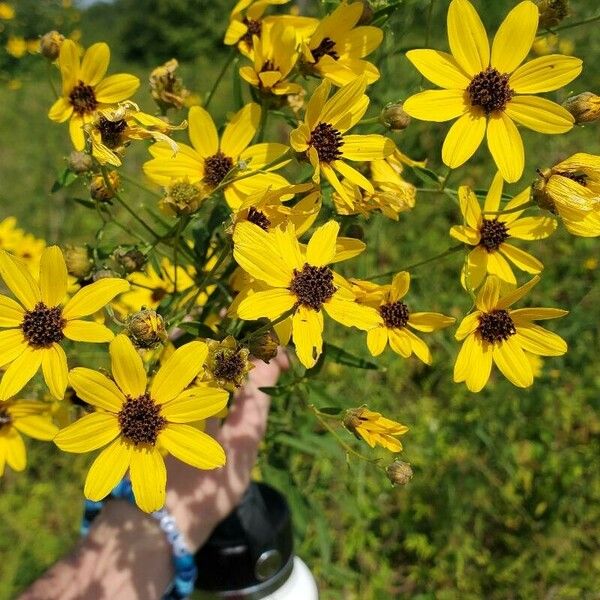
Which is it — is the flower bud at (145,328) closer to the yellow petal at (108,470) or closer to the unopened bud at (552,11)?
the yellow petal at (108,470)

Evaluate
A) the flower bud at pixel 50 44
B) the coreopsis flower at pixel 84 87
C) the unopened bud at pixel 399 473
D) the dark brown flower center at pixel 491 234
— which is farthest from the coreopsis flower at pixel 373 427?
the flower bud at pixel 50 44

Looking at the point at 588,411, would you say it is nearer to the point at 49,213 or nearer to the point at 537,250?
the point at 537,250

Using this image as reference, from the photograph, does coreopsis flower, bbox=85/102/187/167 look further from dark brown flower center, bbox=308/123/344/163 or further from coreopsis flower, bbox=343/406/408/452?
coreopsis flower, bbox=343/406/408/452

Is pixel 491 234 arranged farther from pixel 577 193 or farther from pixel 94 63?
pixel 94 63

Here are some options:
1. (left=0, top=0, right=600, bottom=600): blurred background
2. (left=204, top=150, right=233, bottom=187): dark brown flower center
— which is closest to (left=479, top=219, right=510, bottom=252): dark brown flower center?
(left=204, top=150, right=233, bottom=187): dark brown flower center

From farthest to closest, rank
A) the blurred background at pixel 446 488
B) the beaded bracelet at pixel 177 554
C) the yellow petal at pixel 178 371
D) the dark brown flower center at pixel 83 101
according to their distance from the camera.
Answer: the blurred background at pixel 446 488 < the beaded bracelet at pixel 177 554 < the dark brown flower center at pixel 83 101 < the yellow petal at pixel 178 371

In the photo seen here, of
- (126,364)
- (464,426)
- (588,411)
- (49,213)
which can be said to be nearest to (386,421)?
(126,364)

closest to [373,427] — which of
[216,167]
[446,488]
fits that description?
[216,167]
